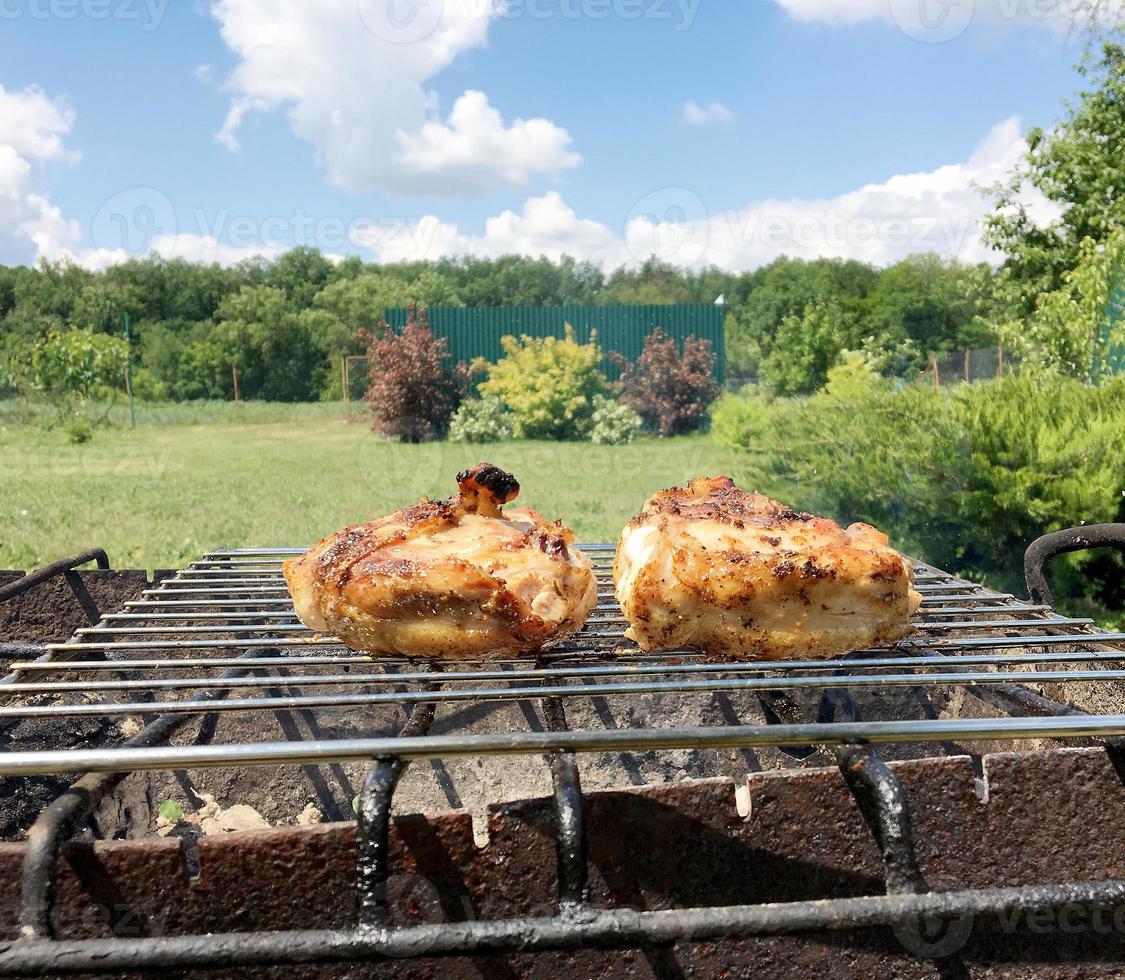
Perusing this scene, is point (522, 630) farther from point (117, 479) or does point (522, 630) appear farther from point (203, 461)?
point (203, 461)

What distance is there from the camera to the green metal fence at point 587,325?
68.1 feet

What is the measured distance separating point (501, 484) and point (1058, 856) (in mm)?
1678

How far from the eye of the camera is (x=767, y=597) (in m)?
2.16

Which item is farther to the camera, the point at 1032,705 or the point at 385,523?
the point at 385,523

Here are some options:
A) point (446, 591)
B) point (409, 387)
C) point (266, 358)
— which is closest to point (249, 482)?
point (409, 387)

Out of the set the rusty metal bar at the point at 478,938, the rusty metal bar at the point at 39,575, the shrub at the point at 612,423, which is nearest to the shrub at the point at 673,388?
the shrub at the point at 612,423

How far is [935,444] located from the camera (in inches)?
209

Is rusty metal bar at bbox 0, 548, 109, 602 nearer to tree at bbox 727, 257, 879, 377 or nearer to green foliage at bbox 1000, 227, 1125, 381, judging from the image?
green foliage at bbox 1000, 227, 1125, 381

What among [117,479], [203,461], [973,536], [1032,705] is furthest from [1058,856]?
[203,461]

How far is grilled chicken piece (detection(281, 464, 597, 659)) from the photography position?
7.08 ft

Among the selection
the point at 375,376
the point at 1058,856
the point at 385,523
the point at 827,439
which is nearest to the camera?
the point at 1058,856

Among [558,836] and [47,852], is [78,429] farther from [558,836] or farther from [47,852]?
[558,836]

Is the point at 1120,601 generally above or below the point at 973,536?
below

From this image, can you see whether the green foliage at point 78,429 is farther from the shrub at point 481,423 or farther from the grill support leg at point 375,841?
the grill support leg at point 375,841
